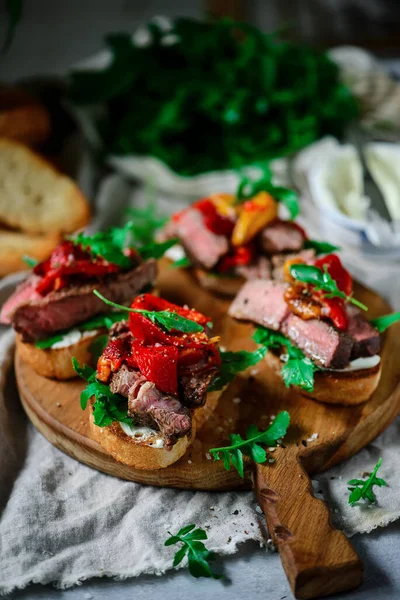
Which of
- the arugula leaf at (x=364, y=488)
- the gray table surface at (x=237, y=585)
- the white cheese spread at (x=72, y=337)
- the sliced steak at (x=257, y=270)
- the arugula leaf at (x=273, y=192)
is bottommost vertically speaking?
the gray table surface at (x=237, y=585)

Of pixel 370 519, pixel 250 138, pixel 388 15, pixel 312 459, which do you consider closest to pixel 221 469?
pixel 312 459

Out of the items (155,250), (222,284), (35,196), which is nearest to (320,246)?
(222,284)

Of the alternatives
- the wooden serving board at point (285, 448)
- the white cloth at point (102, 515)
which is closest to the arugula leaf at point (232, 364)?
the wooden serving board at point (285, 448)

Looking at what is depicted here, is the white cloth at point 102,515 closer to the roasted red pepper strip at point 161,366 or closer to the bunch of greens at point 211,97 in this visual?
the roasted red pepper strip at point 161,366

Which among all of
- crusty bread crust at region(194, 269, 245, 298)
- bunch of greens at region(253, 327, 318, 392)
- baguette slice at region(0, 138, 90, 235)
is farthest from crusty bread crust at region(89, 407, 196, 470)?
baguette slice at region(0, 138, 90, 235)

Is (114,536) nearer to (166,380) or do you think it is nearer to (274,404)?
(166,380)

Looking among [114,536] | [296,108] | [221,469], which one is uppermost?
[296,108]
